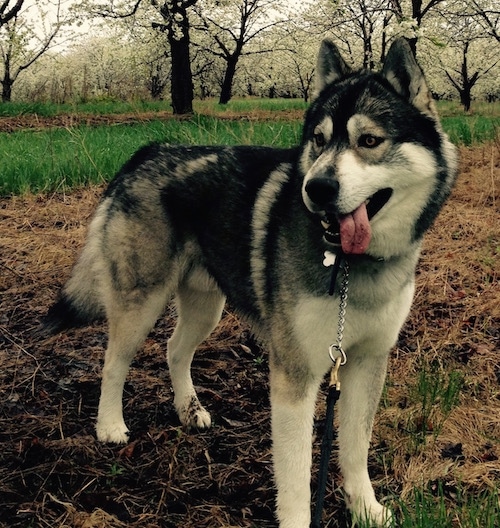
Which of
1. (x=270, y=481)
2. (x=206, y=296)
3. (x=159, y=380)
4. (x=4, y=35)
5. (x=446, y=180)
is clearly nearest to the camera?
(x=446, y=180)

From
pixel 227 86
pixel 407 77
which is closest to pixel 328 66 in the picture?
pixel 407 77

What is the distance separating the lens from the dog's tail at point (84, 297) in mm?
3174

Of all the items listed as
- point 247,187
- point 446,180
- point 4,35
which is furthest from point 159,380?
point 4,35

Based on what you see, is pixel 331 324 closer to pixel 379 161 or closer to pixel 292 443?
pixel 292 443

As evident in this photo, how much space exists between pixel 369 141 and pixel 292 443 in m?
1.15

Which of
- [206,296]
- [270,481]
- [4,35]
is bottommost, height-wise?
[270,481]

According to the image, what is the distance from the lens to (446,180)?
87.5 inches

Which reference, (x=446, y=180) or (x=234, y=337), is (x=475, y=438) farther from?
(x=234, y=337)

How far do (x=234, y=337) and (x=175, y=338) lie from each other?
0.76 meters

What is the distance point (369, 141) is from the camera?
2127 mm

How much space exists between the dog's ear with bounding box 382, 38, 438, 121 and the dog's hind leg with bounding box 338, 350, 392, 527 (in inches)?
39.4

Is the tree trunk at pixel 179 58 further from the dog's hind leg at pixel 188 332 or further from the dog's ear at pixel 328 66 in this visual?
the dog's ear at pixel 328 66

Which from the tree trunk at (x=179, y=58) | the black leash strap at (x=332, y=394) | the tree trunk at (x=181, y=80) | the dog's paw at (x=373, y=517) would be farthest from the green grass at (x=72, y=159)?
the tree trunk at (x=179, y=58)

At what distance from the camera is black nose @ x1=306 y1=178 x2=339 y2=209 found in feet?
6.45
